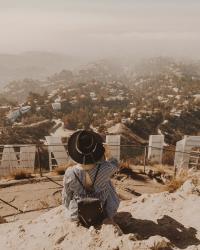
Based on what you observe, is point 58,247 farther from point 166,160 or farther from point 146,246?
point 166,160

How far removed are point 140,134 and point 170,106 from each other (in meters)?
14.5

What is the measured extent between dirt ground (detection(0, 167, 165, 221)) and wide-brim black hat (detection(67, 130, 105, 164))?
3474 mm

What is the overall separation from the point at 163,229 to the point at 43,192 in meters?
4.56

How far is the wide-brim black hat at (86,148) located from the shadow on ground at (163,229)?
42.4 inches

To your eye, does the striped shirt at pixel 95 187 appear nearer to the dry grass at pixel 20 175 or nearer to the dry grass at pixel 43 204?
the dry grass at pixel 43 204

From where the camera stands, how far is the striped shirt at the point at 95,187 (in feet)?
14.9

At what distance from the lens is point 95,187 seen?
4.64 m

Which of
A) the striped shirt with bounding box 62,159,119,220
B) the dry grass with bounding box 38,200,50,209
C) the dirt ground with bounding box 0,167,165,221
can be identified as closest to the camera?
the striped shirt with bounding box 62,159,119,220

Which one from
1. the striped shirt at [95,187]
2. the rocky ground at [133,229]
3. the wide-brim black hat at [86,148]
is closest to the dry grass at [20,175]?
the rocky ground at [133,229]

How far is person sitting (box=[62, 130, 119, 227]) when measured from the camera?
436 cm

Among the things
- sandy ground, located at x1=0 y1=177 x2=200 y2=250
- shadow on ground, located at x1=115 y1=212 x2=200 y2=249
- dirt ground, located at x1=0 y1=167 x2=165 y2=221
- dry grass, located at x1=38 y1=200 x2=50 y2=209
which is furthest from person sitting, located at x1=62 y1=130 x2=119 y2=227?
dry grass, located at x1=38 y1=200 x2=50 y2=209

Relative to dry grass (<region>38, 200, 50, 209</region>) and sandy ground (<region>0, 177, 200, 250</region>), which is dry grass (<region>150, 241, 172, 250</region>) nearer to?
sandy ground (<region>0, 177, 200, 250</region>)

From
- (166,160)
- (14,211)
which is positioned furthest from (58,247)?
(166,160)

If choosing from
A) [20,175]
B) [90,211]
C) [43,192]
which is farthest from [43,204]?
[90,211]
